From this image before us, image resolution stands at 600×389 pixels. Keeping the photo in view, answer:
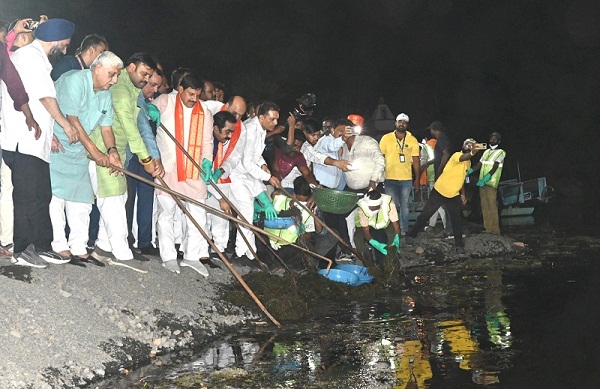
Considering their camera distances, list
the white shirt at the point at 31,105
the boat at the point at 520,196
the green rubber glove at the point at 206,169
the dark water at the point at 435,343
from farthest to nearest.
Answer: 1. the boat at the point at 520,196
2. the green rubber glove at the point at 206,169
3. the white shirt at the point at 31,105
4. the dark water at the point at 435,343

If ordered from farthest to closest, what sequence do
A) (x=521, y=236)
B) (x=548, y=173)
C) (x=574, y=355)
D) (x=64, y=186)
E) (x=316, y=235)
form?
1. (x=548, y=173)
2. (x=521, y=236)
3. (x=316, y=235)
4. (x=64, y=186)
5. (x=574, y=355)

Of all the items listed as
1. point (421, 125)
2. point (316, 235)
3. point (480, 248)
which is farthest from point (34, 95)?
point (421, 125)

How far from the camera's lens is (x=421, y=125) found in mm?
46469

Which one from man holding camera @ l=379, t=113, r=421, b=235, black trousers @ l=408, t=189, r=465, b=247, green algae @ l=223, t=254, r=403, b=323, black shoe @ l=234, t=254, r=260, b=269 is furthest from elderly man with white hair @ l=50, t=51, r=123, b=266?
A: man holding camera @ l=379, t=113, r=421, b=235

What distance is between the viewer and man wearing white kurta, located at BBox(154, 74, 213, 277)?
844cm

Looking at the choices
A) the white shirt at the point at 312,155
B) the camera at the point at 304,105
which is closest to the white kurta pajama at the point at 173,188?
the camera at the point at 304,105

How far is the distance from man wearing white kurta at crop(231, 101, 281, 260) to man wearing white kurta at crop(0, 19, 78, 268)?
266 centimetres

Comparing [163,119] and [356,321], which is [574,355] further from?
[163,119]

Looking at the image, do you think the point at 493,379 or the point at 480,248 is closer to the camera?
the point at 493,379

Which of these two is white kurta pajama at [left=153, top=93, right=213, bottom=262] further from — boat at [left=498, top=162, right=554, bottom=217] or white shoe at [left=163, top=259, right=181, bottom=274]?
boat at [left=498, top=162, right=554, bottom=217]

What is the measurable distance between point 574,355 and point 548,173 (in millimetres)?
31528

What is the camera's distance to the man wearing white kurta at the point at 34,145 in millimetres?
6801

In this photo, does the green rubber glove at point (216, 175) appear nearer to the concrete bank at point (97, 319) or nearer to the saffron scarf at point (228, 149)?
the saffron scarf at point (228, 149)

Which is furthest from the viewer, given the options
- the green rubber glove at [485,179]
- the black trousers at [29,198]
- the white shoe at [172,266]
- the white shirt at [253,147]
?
the green rubber glove at [485,179]
